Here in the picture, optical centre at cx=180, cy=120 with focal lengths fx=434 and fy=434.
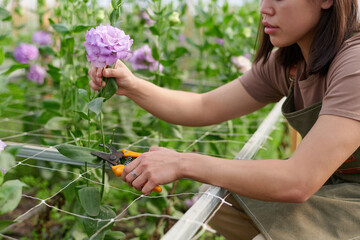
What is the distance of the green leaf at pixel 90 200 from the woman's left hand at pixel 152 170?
103 millimetres

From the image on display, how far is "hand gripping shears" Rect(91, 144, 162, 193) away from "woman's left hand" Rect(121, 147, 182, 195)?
0.07 ft

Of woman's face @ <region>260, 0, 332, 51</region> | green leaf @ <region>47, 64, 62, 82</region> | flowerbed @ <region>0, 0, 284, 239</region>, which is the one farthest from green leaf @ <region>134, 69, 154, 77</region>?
woman's face @ <region>260, 0, 332, 51</region>

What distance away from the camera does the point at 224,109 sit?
4.32ft

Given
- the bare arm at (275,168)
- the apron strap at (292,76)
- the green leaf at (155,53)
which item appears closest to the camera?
the bare arm at (275,168)

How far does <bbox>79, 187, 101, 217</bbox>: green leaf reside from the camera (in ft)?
3.03

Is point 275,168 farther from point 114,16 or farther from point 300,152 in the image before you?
point 114,16

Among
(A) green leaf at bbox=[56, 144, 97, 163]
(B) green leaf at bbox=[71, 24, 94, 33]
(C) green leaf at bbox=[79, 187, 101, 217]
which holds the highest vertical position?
(B) green leaf at bbox=[71, 24, 94, 33]

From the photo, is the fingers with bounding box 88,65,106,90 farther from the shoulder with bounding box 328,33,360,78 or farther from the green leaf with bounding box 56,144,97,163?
the shoulder with bounding box 328,33,360,78

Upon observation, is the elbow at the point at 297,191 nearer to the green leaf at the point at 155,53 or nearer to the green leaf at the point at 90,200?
the green leaf at the point at 90,200

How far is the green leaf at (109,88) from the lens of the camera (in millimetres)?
956

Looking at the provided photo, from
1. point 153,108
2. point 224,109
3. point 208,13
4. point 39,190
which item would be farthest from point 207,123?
point 39,190

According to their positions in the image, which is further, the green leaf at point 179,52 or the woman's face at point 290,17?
the green leaf at point 179,52

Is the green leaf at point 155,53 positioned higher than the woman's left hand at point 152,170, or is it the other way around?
the green leaf at point 155,53

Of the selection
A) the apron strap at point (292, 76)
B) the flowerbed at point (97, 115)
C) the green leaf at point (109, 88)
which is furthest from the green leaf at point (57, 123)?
the apron strap at point (292, 76)
